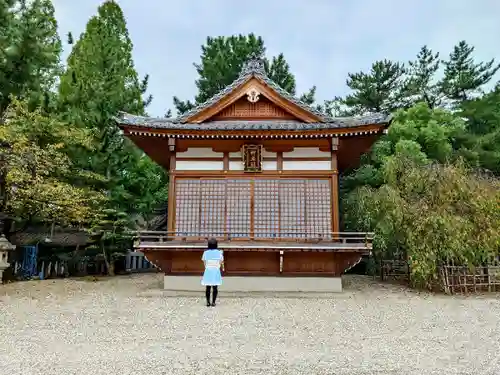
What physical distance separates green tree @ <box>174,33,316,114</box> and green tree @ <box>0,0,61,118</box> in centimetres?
1001

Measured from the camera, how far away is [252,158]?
1245cm

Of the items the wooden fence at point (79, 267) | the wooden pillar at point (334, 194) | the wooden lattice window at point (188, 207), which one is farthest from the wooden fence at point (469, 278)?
the wooden fence at point (79, 267)

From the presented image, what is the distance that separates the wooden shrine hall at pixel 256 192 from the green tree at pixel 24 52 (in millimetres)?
4496

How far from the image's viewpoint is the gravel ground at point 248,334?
5.14 metres

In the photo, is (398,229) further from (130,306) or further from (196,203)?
(130,306)

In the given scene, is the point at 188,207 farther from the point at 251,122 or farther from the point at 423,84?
the point at 423,84

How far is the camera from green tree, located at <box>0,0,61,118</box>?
1317 cm

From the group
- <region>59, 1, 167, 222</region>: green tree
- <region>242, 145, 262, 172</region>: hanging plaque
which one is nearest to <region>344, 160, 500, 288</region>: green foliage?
<region>242, 145, 262, 172</region>: hanging plaque

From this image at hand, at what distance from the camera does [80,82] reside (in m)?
16.7

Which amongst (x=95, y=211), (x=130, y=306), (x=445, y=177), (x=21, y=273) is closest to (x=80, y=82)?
(x=95, y=211)

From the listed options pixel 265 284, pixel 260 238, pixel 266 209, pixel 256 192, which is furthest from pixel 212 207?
pixel 265 284

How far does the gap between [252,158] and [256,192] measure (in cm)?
105

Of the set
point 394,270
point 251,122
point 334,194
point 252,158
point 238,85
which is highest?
point 238,85

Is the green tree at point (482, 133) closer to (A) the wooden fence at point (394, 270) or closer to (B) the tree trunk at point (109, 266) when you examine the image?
(A) the wooden fence at point (394, 270)
